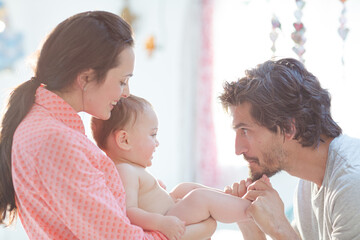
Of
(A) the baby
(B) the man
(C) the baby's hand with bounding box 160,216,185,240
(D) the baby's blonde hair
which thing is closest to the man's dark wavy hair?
(B) the man

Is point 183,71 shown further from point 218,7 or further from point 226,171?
point 226,171

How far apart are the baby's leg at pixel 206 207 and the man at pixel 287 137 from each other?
0.14 m

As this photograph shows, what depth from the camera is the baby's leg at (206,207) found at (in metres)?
1.66

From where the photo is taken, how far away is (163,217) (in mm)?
1543

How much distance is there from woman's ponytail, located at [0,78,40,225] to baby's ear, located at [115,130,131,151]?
372 millimetres

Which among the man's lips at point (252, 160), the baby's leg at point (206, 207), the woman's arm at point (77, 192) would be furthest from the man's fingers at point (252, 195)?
the woman's arm at point (77, 192)

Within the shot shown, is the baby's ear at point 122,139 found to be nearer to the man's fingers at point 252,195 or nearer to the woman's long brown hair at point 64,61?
the woman's long brown hair at point 64,61

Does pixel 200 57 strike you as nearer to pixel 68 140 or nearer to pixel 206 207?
pixel 206 207

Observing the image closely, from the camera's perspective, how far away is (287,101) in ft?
6.56

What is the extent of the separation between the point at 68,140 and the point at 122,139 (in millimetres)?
436

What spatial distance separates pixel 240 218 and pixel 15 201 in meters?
0.76

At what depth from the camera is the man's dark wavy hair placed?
6.54 feet

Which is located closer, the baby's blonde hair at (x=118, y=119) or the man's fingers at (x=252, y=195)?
the baby's blonde hair at (x=118, y=119)

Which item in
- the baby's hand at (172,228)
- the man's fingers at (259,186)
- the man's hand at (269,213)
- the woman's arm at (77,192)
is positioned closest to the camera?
the woman's arm at (77,192)
